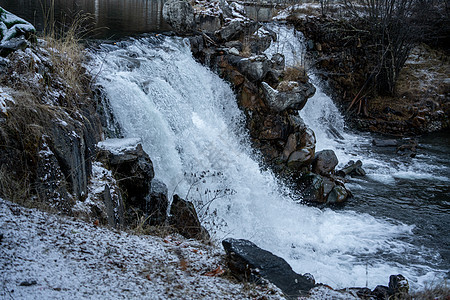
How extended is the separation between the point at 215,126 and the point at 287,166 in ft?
7.05

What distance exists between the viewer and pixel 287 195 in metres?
7.79

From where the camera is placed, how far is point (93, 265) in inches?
93.4

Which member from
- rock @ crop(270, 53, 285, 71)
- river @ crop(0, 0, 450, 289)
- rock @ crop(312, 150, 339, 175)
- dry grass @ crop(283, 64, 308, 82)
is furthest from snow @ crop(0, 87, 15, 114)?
rock @ crop(270, 53, 285, 71)

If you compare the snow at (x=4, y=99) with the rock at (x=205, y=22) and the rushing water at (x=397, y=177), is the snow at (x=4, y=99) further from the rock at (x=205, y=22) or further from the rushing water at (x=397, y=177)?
the rock at (x=205, y=22)

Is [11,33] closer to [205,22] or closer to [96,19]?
[205,22]

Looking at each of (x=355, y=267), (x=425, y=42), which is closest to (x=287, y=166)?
(x=355, y=267)

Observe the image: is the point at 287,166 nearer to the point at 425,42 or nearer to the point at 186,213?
the point at 186,213

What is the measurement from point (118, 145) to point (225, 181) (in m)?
2.77

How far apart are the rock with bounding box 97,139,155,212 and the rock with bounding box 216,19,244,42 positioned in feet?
23.7

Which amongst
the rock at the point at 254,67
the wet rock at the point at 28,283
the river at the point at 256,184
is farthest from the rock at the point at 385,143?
the wet rock at the point at 28,283

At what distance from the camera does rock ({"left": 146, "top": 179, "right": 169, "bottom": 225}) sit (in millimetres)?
4741

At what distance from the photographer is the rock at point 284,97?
9.13m

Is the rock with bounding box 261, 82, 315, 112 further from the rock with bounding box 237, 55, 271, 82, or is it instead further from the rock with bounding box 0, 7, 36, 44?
the rock with bounding box 0, 7, 36, 44

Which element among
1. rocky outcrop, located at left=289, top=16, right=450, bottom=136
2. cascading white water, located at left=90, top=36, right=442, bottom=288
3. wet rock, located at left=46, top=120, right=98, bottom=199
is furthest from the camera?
rocky outcrop, located at left=289, top=16, right=450, bottom=136
